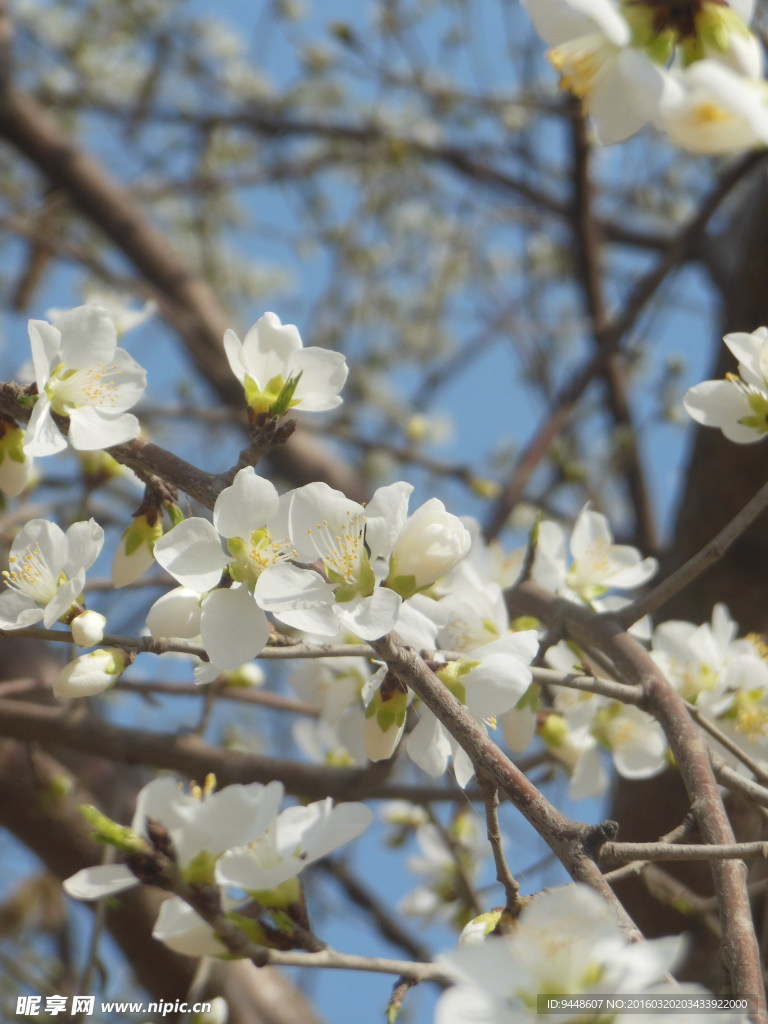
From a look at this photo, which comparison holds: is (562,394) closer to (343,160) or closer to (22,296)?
(343,160)

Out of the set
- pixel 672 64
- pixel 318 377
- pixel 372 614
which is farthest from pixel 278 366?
pixel 672 64

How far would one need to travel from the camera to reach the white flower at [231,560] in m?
0.79

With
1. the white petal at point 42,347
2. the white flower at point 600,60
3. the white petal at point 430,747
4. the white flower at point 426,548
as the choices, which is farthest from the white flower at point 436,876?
the white flower at point 600,60

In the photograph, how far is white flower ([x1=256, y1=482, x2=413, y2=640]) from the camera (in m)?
0.78

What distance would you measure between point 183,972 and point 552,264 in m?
2.80

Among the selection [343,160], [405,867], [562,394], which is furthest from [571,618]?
[343,160]

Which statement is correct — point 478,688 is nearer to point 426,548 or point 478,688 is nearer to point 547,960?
point 426,548

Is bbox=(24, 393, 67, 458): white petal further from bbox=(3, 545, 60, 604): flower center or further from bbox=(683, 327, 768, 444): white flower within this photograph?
bbox=(683, 327, 768, 444): white flower

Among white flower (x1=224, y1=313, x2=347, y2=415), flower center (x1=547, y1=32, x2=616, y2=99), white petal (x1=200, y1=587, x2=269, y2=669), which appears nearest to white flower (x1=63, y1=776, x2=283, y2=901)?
white petal (x1=200, y1=587, x2=269, y2=669)

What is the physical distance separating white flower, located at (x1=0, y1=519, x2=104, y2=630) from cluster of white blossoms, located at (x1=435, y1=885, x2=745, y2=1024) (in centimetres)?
50

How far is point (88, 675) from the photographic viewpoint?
0.82 metres

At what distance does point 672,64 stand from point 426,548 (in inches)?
16.8

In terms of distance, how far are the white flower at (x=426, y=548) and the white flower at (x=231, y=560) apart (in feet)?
0.25

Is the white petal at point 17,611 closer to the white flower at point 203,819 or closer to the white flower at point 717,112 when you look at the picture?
the white flower at point 203,819
